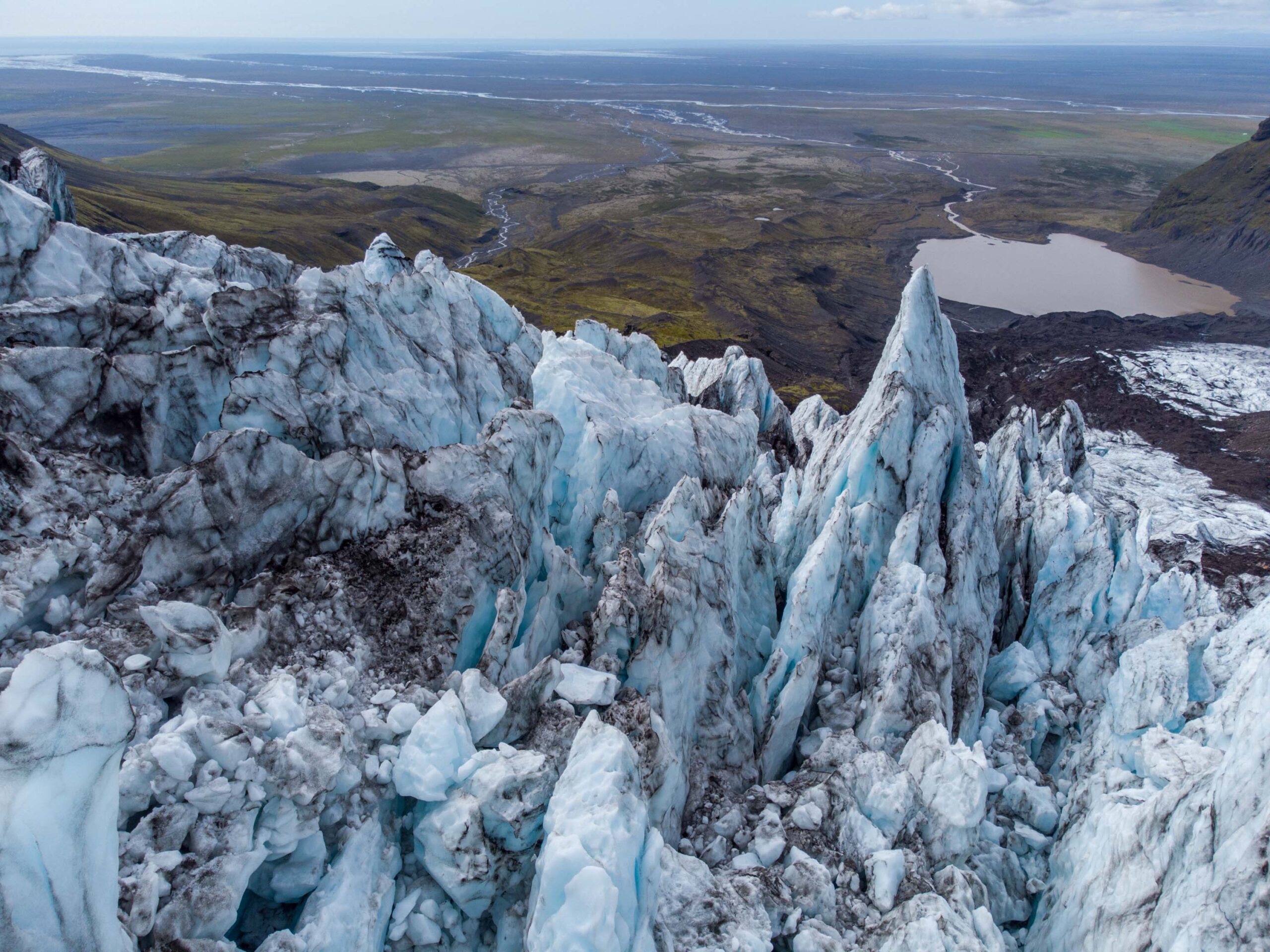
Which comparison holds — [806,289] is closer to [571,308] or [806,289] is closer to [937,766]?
[571,308]

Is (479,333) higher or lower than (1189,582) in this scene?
higher

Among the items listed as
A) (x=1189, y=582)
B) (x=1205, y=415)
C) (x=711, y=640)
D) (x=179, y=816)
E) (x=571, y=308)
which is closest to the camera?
(x=179, y=816)

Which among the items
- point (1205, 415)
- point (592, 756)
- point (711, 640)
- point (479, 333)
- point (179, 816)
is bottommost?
point (1205, 415)

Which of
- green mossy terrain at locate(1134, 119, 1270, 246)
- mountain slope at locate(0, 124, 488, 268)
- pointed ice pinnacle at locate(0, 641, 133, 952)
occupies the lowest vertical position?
pointed ice pinnacle at locate(0, 641, 133, 952)

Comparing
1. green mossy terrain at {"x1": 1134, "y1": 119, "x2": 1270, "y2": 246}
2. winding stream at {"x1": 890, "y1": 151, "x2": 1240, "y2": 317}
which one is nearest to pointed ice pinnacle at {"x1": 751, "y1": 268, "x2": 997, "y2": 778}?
winding stream at {"x1": 890, "y1": 151, "x2": 1240, "y2": 317}

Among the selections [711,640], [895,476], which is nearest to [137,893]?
[711,640]

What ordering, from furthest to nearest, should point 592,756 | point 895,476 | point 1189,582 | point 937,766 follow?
1. point 1189,582
2. point 895,476
3. point 937,766
4. point 592,756

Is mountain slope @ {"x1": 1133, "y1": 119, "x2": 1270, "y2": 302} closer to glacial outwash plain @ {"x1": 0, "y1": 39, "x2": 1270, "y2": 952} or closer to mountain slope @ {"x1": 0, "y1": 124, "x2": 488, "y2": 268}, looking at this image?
glacial outwash plain @ {"x1": 0, "y1": 39, "x2": 1270, "y2": 952}
